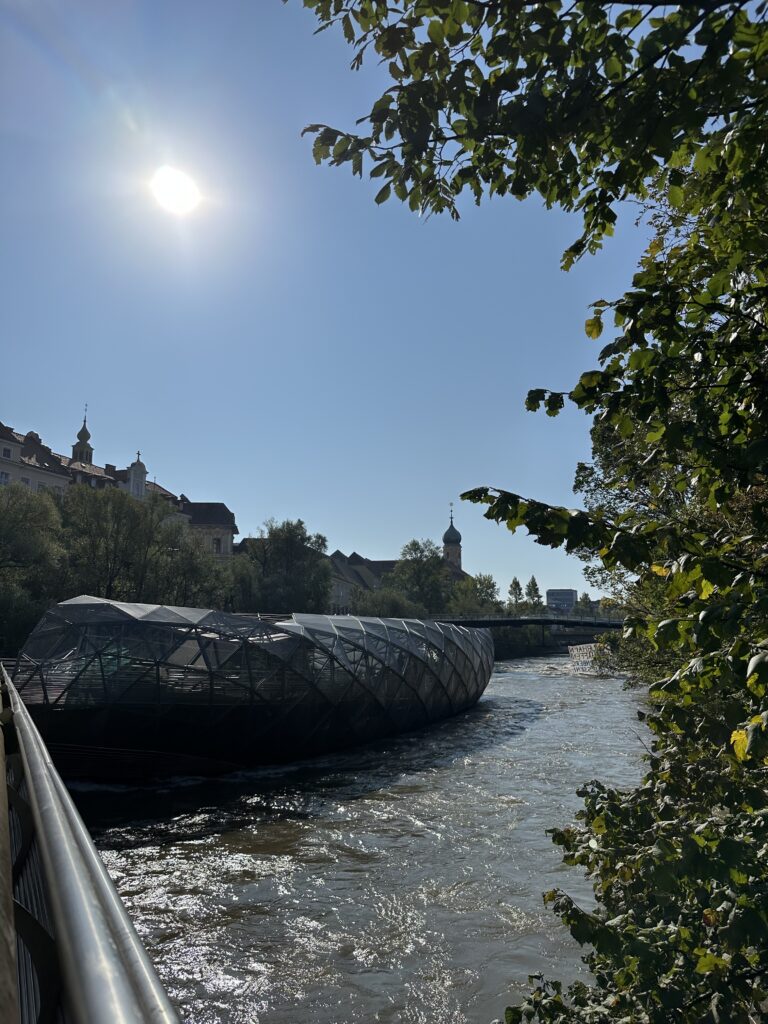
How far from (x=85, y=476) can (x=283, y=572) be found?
3204 centimetres

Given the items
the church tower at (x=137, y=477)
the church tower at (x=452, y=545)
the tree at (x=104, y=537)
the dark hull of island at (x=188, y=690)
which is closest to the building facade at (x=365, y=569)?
the church tower at (x=452, y=545)

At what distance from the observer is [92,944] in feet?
3.46

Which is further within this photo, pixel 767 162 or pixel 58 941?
pixel 767 162

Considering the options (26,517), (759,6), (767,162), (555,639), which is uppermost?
(26,517)

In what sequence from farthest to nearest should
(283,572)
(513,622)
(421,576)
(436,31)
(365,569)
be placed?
(365,569), (421,576), (513,622), (283,572), (436,31)

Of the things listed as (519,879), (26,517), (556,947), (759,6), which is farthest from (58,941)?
(26,517)

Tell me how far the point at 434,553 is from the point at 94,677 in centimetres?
9073

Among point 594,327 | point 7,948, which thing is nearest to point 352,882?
point 594,327

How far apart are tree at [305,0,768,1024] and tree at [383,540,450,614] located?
99561 millimetres

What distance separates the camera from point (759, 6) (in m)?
2.70

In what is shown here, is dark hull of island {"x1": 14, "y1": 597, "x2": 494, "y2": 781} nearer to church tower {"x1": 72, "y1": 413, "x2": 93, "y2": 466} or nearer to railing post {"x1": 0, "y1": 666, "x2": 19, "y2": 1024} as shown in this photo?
railing post {"x1": 0, "y1": 666, "x2": 19, "y2": 1024}

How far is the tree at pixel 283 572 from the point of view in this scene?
216 feet

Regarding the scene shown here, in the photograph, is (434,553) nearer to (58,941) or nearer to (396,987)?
(396,987)

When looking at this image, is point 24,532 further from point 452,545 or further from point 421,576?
point 452,545
